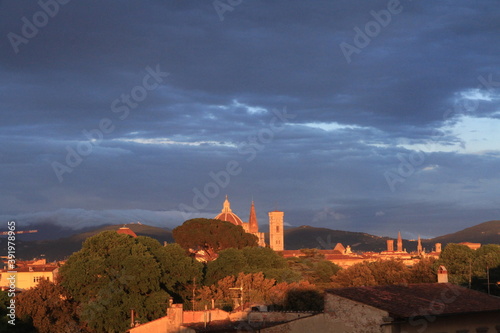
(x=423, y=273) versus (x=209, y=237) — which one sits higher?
(x=209, y=237)

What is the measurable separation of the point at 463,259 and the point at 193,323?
139 feet

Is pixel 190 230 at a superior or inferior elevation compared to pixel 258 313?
superior

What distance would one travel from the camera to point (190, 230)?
283 ft

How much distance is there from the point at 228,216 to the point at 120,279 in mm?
113973

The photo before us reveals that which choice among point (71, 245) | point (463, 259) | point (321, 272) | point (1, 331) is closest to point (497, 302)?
point (1, 331)

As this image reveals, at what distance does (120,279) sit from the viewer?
49531 millimetres

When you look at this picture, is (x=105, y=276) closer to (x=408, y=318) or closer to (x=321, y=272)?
(x=408, y=318)

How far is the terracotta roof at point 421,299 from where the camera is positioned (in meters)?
23.2

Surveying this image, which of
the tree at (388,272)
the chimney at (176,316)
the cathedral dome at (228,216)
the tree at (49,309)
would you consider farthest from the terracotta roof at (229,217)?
the chimney at (176,316)

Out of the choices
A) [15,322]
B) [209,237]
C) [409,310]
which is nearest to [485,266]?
[209,237]

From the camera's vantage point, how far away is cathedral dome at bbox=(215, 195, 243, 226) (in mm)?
160188

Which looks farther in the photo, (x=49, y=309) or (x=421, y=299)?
(x=49, y=309)

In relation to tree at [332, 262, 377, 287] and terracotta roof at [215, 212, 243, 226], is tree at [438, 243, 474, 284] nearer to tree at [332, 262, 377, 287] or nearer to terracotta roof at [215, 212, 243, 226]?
tree at [332, 262, 377, 287]

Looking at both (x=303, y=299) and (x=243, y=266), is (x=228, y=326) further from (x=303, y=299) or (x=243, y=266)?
(x=243, y=266)
